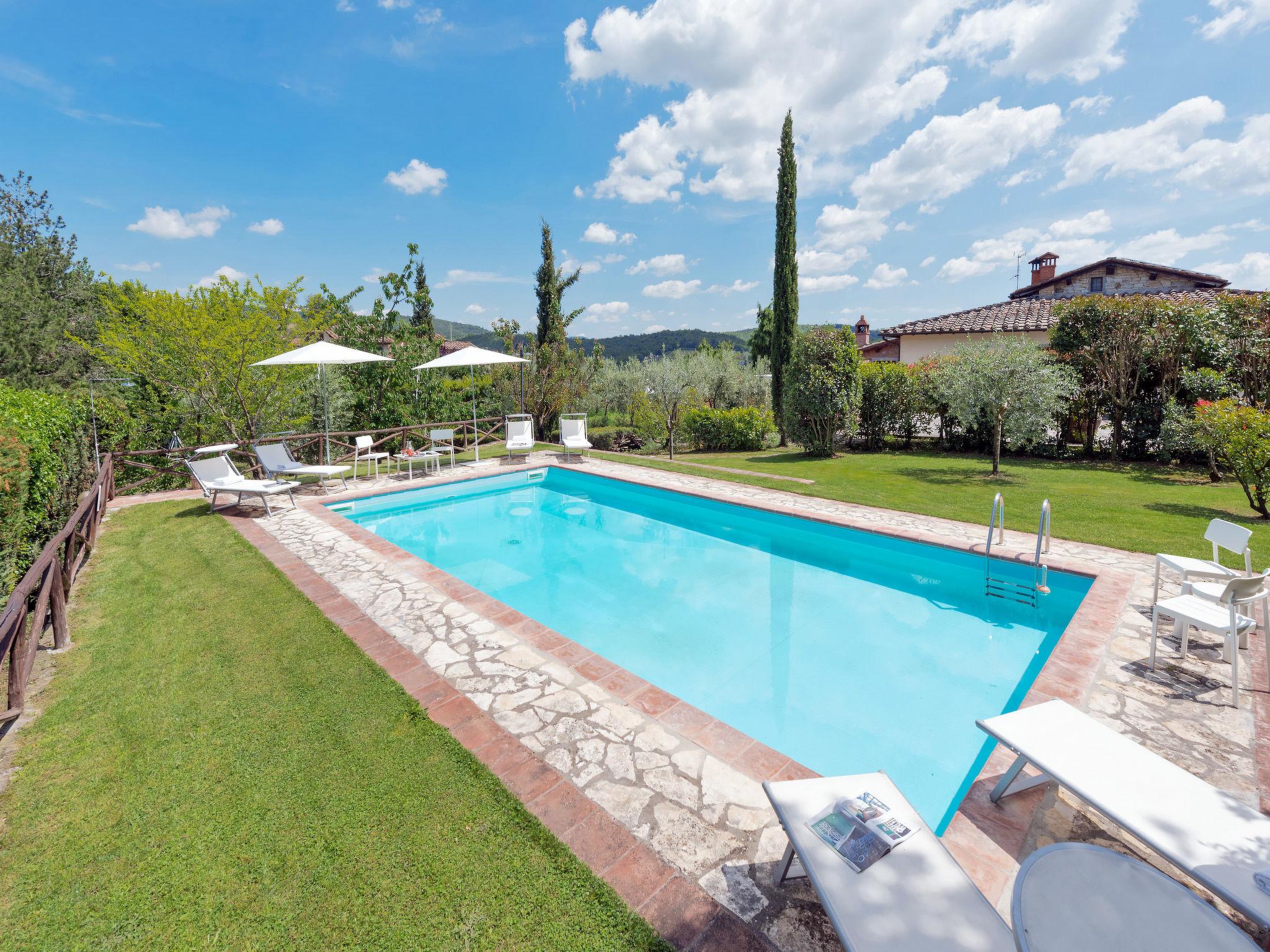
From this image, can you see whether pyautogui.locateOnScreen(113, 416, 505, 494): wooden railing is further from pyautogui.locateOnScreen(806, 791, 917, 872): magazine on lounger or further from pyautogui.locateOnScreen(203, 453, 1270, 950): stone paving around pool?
pyautogui.locateOnScreen(806, 791, 917, 872): magazine on lounger

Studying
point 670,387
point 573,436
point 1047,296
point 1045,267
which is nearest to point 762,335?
point 1045,267

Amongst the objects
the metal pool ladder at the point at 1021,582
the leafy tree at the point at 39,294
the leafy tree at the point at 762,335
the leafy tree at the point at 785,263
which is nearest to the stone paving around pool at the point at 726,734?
the metal pool ladder at the point at 1021,582

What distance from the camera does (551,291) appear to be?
2433cm

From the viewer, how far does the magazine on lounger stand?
1.79 meters

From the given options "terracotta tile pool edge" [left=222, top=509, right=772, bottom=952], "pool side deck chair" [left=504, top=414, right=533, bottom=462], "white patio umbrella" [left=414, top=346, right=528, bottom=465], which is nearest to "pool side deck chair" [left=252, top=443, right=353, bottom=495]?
"white patio umbrella" [left=414, top=346, right=528, bottom=465]

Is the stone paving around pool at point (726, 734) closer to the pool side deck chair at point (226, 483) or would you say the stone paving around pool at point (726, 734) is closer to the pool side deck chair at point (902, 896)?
the pool side deck chair at point (902, 896)

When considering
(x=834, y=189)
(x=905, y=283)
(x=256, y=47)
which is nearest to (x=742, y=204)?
(x=834, y=189)

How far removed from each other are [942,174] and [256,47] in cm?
1474

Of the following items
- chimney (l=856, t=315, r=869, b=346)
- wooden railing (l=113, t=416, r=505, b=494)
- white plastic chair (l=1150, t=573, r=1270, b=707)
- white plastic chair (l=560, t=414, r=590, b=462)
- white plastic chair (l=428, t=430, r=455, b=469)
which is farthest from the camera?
chimney (l=856, t=315, r=869, b=346)

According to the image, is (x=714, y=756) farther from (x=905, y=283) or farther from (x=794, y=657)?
(x=905, y=283)

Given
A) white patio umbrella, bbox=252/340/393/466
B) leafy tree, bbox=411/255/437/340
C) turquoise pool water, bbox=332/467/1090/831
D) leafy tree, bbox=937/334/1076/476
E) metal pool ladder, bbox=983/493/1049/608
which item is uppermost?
leafy tree, bbox=411/255/437/340

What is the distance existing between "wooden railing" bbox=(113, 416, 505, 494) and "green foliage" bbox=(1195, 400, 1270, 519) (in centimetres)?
1298

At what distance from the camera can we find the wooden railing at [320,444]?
9344 mm

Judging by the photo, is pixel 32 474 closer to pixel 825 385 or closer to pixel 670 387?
pixel 825 385
